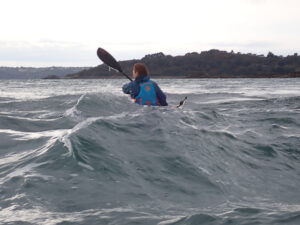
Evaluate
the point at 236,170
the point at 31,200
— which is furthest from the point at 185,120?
the point at 31,200

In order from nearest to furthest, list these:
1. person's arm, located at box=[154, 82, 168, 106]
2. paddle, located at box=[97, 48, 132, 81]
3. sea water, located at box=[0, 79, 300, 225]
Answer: sea water, located at box=[0, 79, 300, 225] < person's arm, located at box=[154, 82, 168, 106] < paddle, located at box=[97, 48, 132, 81]

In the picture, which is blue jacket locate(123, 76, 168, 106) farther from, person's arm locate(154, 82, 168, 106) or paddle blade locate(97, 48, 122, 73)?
paddle blade locate(97, 48, 122, 73)

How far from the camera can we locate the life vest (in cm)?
858

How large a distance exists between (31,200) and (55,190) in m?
0.31

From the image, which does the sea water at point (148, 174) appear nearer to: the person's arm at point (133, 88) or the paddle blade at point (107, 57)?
the person's arm at point (133, 88)

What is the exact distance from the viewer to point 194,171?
16.4 feet

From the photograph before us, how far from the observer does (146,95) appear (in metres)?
8.57

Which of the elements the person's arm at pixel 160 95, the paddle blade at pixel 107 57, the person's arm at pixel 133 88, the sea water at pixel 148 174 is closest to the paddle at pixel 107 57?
the paddle blade at pixel 107 57

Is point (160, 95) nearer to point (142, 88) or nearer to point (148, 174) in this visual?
point (142, 88)

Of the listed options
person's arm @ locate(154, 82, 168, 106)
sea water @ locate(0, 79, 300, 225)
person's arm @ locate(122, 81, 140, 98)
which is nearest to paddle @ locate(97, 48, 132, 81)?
person's arm @ locate(122, 81, 140, 98)

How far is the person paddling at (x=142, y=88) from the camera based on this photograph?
28.1 feet

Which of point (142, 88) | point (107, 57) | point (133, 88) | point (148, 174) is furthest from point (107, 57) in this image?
point (148, 174)

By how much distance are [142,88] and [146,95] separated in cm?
20

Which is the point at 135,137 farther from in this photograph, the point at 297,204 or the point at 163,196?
the point at 297,204
